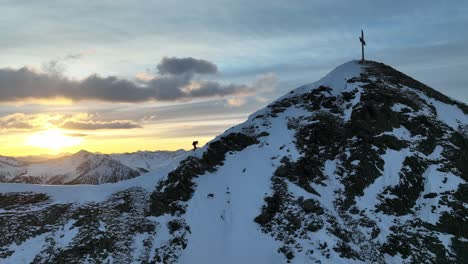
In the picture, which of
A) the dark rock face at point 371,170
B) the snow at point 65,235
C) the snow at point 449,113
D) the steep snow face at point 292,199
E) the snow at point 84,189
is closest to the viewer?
the dark rock face at point 371,170

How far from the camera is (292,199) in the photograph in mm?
44531

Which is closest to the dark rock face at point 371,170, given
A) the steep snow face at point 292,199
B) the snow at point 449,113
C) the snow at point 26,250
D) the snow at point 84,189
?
the steep snow face at point 292,199

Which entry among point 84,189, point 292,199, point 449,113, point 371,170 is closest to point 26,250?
point 84,189

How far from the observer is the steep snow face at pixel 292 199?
130 feet

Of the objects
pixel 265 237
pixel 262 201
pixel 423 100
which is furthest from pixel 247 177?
pixel 423 100

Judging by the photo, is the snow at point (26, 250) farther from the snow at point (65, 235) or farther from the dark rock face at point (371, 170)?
the dark rock face at point (371, 170)

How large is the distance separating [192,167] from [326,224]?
1779 centimetres

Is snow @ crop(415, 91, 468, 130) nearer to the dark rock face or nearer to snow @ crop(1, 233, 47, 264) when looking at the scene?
the dark rock face

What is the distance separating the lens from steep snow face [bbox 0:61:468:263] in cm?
3962

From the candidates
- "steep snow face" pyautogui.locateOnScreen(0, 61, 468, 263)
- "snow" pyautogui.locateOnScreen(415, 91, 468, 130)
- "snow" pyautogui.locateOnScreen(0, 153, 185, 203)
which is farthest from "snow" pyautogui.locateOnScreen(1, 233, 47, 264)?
"snow" pyautogui.locateOnScreen(415, 91, 468, 130)

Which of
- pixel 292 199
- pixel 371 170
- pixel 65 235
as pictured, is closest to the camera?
pixel 65 235

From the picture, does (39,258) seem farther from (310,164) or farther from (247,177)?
(310,164)

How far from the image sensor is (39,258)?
1577 inches

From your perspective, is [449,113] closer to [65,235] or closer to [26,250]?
[65,235]
